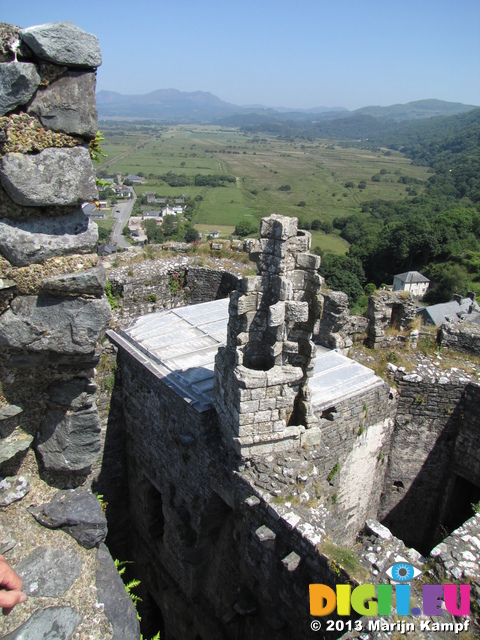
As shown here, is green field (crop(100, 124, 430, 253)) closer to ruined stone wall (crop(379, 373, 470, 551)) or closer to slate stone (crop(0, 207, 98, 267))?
ruined stone wall (crop(379, 373, 470, 551))

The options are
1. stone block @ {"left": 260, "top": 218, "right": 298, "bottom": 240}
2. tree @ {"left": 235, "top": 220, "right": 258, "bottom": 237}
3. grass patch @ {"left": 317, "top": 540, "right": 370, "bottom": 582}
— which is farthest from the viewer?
tree @ {"left": 235, "top": 220, "right": 258, "bottom": 237}

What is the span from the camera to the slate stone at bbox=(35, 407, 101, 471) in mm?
4184

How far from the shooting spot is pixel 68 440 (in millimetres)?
4266

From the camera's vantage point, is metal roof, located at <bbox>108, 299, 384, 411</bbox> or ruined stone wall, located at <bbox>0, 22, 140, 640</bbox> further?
metal roof, located at <bbox>108, 299, 384, 411</bbox>

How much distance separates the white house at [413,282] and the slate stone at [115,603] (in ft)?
182

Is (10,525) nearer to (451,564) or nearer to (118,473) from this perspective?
(451,564)

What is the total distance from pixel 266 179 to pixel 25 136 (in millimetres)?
132507

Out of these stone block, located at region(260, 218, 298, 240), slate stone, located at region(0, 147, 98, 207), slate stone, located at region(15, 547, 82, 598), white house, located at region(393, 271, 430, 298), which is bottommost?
white house, located at region(393, 271, 430, 298)

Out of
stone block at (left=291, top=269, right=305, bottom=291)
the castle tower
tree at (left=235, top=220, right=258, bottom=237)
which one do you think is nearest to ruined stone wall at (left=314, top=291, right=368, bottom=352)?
the castle tower

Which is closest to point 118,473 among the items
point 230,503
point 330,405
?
point 230,503

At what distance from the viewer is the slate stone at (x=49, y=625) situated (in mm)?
3551

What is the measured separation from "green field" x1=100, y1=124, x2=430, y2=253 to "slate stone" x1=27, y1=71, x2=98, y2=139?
222 ft

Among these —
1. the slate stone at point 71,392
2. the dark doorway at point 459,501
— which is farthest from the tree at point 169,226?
the slate stone at point 71,392

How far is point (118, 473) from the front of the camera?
10.7 meters
